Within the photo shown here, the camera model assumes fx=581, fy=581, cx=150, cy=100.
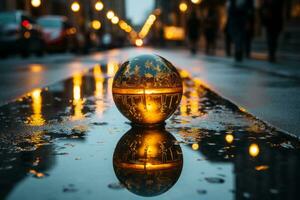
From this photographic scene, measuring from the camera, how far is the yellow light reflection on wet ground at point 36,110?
551cm

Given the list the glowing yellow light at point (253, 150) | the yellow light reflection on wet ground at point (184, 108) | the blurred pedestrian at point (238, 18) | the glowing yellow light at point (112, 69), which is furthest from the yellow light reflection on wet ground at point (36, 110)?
the blurred pedestrian at point (238, 18)

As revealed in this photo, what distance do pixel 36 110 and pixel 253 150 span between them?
10.4ft

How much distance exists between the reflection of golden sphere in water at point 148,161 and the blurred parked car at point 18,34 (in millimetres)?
17401

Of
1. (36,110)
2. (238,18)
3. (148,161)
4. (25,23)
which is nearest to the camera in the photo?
(148,161)

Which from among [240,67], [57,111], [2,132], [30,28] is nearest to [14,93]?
[57,111]

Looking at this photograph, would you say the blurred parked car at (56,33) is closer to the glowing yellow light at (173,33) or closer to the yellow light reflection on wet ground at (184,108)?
the yellow light reflection on wet ground at (184,108)

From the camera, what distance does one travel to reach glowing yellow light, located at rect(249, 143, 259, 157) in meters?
3.89

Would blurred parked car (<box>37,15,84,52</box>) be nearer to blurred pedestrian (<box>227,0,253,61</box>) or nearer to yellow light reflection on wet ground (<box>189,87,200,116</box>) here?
blurred pedestrian (<box>227,0,253,61</box>)

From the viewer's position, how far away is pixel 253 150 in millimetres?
4031

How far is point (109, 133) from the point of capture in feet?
15.8

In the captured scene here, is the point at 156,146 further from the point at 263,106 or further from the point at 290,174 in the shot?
the point at 263,106

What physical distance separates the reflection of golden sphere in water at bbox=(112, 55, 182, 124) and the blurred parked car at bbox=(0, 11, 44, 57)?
17.1m

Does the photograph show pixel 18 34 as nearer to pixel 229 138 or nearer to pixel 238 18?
pixel 238 18

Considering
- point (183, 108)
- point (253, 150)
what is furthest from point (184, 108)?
point (253, 150)
